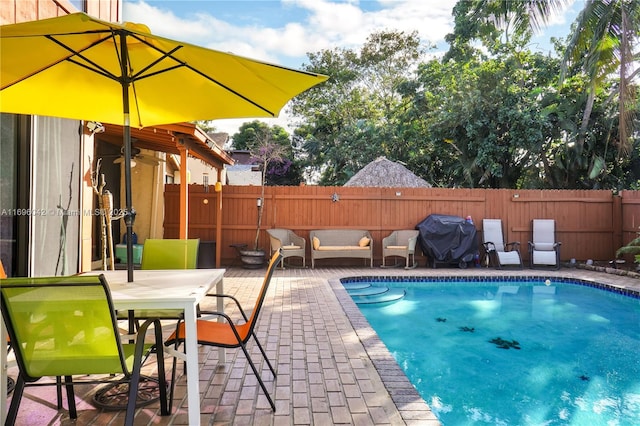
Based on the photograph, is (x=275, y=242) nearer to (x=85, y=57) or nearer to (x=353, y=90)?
(x=85, y=57)

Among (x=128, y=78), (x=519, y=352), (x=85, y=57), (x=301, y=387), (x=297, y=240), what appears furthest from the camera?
(x=297, y=240)

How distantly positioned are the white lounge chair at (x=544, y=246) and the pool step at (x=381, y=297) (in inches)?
156

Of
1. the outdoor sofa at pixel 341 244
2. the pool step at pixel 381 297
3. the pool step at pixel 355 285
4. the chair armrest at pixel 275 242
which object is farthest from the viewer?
the outdoor sofa at pixel 341 244

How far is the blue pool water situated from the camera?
316cm

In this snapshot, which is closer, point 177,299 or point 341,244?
point 177,299

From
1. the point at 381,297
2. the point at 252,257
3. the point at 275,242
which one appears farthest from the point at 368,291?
the point at 252,257

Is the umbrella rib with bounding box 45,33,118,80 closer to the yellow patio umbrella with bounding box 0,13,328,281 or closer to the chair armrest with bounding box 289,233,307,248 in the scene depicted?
the yellow patio umbrella with bounding box 0,13,328,281

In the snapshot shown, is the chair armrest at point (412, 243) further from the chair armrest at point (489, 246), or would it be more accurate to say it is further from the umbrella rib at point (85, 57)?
the umbrella rib at point (85, 57)

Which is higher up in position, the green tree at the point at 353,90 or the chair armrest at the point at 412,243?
the green tree at the point at 353,90

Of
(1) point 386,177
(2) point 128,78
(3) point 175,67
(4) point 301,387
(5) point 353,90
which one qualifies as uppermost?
(5) point 353,90

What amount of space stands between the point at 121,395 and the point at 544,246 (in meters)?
9.48

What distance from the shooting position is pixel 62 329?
184 cm

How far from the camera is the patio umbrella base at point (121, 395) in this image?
251cm

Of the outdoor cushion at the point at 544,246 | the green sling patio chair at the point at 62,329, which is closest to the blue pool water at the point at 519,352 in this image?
the outdoor cushion at the point at 544,246
